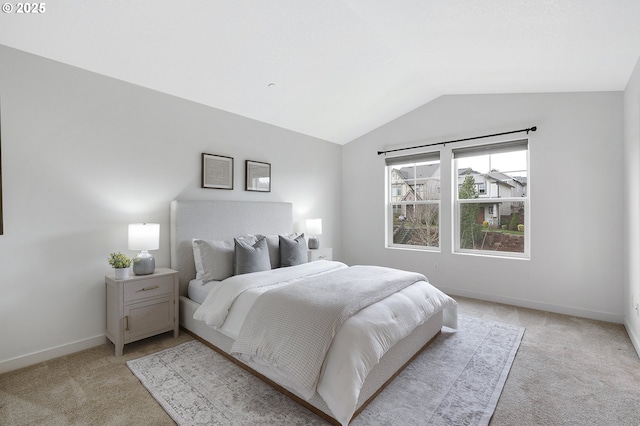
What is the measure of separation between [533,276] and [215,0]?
176 inches

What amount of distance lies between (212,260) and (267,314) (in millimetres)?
1201

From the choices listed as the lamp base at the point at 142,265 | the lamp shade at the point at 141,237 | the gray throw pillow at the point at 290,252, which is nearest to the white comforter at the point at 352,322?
the gray throw pillow at the point at 290,252

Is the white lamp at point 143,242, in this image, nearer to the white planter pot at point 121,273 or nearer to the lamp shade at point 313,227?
the white planter pot at point 121,273

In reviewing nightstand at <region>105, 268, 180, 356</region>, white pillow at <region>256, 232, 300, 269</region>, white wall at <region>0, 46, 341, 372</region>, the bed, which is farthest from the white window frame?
nightstand at <region>105, 268, 180, 356</region>

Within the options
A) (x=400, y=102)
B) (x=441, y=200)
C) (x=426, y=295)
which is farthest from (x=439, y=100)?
(x=426, y=295)

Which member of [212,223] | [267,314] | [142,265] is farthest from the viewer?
[212,223]

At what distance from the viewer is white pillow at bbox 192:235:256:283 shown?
3049 millimetres

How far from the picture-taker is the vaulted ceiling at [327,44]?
221cm

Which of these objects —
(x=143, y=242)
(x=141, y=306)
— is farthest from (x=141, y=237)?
(x=141, y=306)

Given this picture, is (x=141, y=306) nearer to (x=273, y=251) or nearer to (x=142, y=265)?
(x=142, y=265)

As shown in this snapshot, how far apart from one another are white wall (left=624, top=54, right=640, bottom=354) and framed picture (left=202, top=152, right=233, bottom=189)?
411 cm

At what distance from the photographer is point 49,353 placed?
254 cm

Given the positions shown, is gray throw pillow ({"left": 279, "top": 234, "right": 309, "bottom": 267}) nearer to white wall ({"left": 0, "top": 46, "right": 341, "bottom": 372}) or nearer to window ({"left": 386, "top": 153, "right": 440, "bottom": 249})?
white wall ({"left": 0, "top": 46, "right": 341, "bottom": 372})

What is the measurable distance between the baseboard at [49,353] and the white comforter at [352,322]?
102cm
